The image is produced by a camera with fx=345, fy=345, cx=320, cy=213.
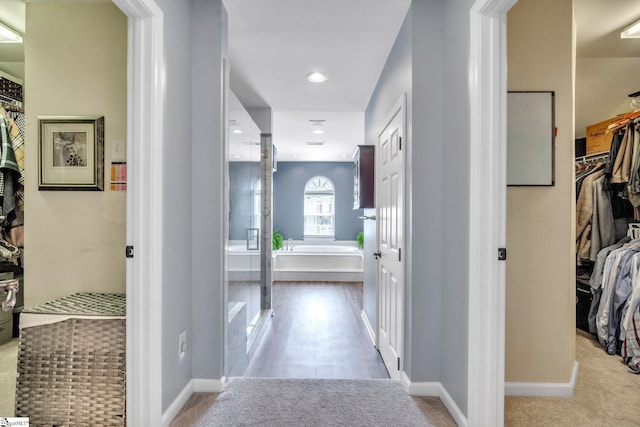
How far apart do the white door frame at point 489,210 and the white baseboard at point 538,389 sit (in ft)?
1.96

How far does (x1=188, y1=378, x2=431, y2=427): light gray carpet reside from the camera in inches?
69.9

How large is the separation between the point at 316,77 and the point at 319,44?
2.00 ft

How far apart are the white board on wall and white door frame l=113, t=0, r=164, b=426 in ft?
6.37

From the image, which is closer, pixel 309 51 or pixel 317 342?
pixel 309 51

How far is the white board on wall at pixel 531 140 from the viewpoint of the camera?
2.03 meters

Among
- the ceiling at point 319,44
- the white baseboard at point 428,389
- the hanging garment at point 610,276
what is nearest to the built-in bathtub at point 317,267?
the ceiling at point 319,44

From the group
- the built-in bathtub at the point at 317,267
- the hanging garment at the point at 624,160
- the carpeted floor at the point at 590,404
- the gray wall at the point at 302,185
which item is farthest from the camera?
the gray wall at the point at 302,185

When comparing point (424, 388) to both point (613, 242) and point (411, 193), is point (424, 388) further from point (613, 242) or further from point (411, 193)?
point (613, 242)

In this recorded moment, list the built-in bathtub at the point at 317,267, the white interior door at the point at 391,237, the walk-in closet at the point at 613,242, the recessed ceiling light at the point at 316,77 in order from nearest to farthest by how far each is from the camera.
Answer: the white interior door at the point at 391,237, the walk-in closet at the point at 613,242, the recessed ceiling light at the point at 316,77, the built-in bathtub at the point at 317,267

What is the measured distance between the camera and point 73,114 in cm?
199

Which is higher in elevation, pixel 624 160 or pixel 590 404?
pixel 624 160

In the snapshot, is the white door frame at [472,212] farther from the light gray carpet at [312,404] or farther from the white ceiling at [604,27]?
the white ceiling at [604,27]

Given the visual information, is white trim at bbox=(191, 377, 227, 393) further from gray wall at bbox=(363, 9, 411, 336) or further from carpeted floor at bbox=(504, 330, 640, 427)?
carpeted floor at bbox=(504, 330, 640, 427)

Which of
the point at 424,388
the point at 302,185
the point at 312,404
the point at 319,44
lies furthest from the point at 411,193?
the point at 302,185
